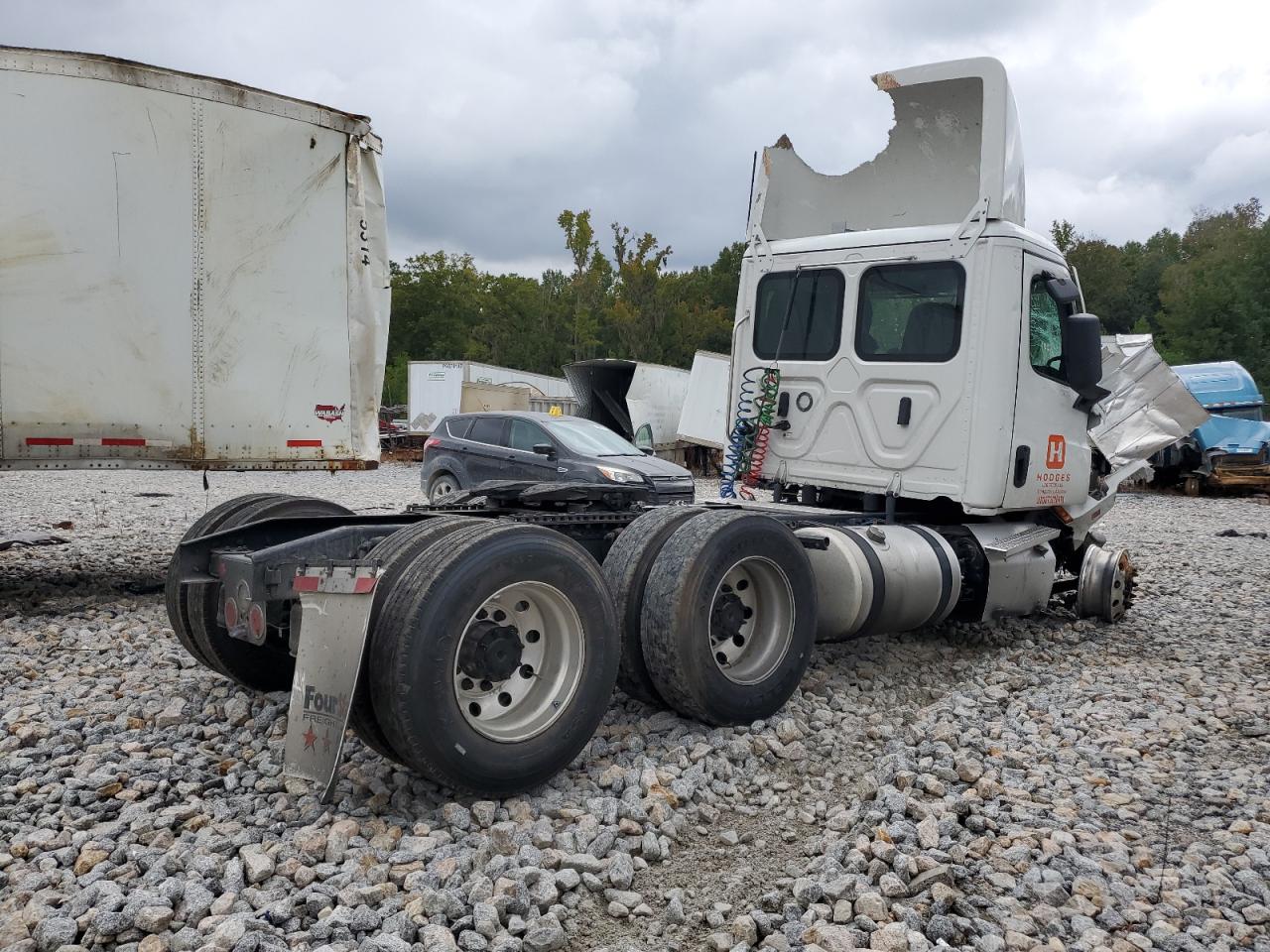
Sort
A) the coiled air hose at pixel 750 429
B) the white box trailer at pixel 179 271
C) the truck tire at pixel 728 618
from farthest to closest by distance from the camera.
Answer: the coiled air hose at pixel 750 429 < the white box trailer at pixel 179 271 < the truck tire at pixel 728 618

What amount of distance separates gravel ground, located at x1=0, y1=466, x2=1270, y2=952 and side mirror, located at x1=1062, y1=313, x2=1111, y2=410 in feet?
6.56

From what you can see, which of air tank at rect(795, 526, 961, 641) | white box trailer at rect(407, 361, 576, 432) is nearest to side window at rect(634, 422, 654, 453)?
white box trailer at rect(407, 361, 576, 432)

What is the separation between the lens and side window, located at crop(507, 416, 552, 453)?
1332 cm

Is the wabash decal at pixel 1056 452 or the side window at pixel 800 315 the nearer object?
the wabash decal at pixel 1056 452

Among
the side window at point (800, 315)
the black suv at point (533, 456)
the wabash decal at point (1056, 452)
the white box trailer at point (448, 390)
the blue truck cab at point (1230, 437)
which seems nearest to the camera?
the wabash decal at point (1056, 452)

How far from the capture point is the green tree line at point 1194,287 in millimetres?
42938

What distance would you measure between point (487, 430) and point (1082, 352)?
9113 mm

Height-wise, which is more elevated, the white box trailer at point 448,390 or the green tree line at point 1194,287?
the green tree line at point 1194,287

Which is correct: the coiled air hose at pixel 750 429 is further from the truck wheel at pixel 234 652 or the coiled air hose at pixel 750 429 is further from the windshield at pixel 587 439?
the windshield at pixel 587 439

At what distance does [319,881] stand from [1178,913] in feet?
9.23

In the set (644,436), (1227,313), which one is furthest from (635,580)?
(1227,313)

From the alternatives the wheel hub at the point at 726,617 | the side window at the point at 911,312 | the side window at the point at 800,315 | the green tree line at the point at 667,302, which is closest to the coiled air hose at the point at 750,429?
the side window at the point at 800,315

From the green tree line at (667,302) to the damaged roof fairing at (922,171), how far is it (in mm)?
38207

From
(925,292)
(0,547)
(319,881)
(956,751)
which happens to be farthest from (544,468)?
(319,881)
